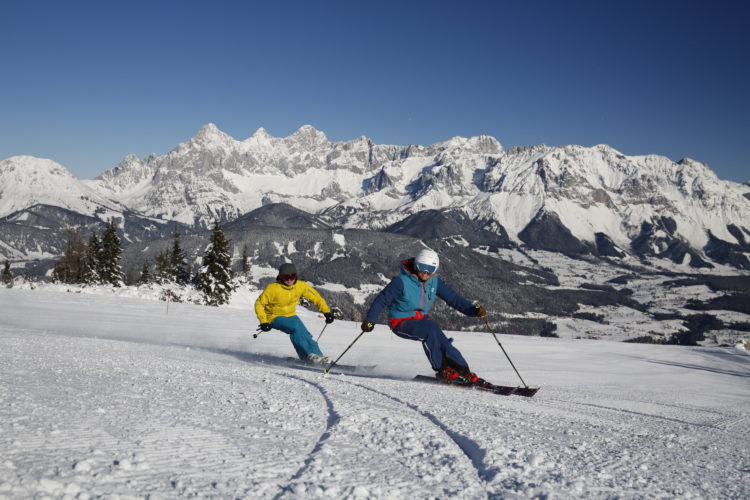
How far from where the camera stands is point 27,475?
2803 mm

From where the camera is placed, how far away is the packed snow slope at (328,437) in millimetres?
2998

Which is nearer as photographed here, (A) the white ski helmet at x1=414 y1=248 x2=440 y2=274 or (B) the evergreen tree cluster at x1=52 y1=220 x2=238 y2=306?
(A) the white ski helmet at x1=414 y1=248 x2=440 y2=274

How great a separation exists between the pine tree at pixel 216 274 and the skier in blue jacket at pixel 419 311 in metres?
39.5

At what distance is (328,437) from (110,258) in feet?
183

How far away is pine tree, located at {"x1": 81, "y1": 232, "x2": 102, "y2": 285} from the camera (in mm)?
51125

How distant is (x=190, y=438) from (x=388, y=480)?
153cm

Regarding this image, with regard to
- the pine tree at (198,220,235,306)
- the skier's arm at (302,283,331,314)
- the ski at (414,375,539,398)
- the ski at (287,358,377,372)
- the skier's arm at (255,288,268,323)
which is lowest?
the ski at (287,358,377,372)

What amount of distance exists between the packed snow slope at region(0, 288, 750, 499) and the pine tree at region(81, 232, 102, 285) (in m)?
48.0

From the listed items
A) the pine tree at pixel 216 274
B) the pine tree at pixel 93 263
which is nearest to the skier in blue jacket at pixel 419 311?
the pine tree at pixel 216 274

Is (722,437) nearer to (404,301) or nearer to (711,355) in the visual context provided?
(404,301)

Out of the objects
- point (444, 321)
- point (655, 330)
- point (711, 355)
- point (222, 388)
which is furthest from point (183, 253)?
point (655, 330)

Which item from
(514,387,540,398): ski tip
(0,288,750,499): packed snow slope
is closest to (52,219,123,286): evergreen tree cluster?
(0,288,750,499): packed snow slope

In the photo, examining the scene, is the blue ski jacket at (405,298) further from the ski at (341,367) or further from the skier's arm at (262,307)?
the skier's arm at (262,307)

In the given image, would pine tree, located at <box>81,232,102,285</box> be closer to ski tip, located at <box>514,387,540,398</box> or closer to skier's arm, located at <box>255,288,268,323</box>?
skier's arm, located at <box>255,288,268,323</box>
